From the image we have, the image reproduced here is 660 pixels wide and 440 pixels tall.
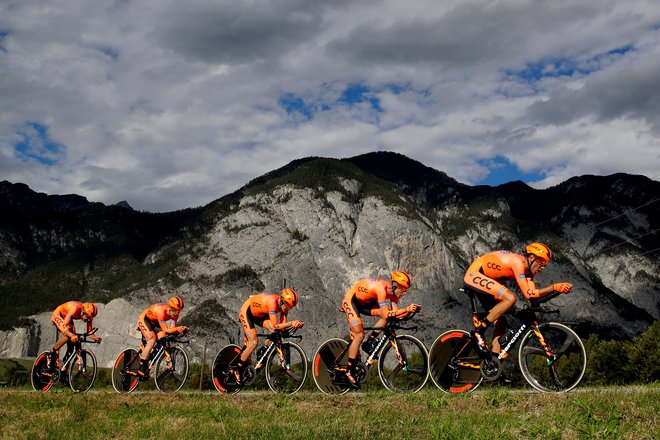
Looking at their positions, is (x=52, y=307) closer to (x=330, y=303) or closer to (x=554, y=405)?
(x=330, y=303)

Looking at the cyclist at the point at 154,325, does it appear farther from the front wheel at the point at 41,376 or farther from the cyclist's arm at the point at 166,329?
the front wheel at the point at 41,376

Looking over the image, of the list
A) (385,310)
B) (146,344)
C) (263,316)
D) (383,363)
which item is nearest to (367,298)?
(385,310)

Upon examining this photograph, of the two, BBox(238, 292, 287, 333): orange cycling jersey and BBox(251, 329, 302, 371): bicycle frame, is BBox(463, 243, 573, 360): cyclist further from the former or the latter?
BBox(238, 292, 287, 333): orange cycling jersey

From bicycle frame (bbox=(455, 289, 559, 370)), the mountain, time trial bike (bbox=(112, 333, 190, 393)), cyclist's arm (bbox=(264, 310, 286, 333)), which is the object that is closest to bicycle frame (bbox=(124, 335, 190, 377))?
time trial bike (bbox=(112, 333, 190, 393))

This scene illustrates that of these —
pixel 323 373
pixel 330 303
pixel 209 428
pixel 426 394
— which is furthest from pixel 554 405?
pixel 330 303

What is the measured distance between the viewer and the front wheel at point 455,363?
11.0 metres

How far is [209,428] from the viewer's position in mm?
7914

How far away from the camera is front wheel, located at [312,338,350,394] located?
13109mm

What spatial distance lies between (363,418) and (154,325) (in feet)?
32.8

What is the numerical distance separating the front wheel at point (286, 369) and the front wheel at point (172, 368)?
8.38 feet

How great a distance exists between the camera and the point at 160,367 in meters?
16.1

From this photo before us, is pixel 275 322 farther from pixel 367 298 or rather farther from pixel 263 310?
pixel 367 298

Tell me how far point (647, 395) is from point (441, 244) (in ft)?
562

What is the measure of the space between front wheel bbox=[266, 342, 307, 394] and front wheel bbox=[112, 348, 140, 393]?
14.4ft
